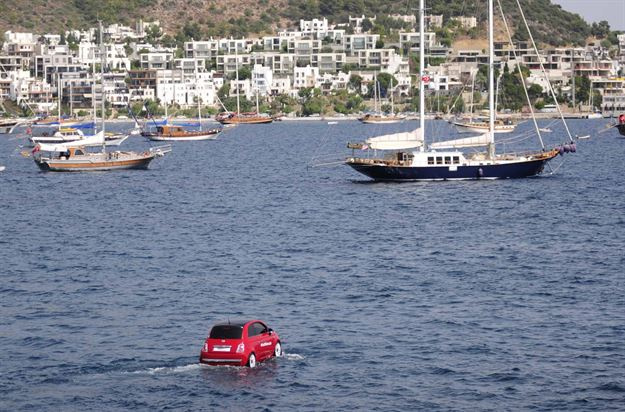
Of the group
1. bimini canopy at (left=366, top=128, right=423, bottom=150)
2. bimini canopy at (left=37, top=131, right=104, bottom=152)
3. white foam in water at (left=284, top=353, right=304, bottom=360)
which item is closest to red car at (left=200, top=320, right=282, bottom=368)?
white foam in water at (left=284, top=353, right=304, bottom=360)

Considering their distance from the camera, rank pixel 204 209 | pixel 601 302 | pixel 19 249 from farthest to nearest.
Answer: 1. pixel 204 209
2. pixel 19 249
3. pixel 601 302

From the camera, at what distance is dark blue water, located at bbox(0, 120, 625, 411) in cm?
4822

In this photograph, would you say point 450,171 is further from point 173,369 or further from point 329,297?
point 173,369

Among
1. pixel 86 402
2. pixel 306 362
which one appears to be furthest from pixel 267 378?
pixel 86 402

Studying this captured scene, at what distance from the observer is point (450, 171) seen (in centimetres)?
11275

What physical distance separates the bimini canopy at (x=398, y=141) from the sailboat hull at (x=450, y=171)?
65.1 inches

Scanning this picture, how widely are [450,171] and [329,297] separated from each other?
49857 millimetres

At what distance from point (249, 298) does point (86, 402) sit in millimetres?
18152

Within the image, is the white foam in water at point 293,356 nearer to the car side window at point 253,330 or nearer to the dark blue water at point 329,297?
the dark blue water at point 329,297

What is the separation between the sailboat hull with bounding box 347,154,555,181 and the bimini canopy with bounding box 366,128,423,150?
165cm

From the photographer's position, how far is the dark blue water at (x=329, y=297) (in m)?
48.2

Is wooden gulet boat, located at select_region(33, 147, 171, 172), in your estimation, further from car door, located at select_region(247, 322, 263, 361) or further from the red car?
the red car

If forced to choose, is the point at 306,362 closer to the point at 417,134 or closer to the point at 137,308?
the point at 137,308

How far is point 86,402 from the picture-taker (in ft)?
154
